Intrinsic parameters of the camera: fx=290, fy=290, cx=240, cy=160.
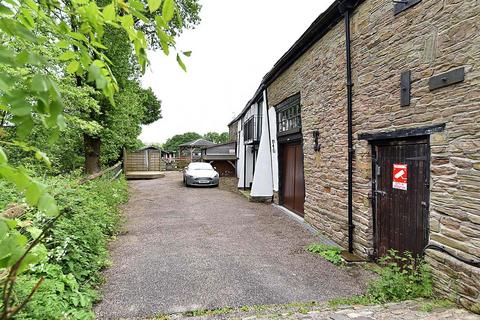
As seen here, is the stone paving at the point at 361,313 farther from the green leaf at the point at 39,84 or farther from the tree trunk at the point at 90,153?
the tree trunk at the point at 90,153

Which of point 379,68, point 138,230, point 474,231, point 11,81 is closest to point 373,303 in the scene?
point 474,231

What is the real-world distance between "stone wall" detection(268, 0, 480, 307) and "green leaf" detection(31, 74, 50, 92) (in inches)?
155

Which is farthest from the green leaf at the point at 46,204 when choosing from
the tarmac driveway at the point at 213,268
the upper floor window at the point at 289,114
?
→ the upper floor window at the point at 289,114

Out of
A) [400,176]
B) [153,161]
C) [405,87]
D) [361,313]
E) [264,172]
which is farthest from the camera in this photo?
[153,161]

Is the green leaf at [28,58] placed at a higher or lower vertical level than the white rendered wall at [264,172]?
higher

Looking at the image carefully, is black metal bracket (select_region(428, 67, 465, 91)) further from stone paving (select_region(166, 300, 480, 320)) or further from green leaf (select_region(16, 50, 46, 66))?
green leaf (select_region(16, 50, 46, 66))

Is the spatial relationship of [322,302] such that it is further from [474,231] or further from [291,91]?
[291,91]

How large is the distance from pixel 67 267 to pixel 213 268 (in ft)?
6.90

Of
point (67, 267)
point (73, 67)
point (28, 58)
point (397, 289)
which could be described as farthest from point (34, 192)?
point (397, 289)

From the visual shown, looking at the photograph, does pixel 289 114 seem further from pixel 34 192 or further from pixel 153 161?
pixel 153 161

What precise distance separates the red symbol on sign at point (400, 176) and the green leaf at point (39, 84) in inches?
185

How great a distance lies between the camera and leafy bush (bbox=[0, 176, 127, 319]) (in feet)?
9.03

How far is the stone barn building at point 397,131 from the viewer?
3312mm

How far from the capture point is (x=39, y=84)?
728mm
